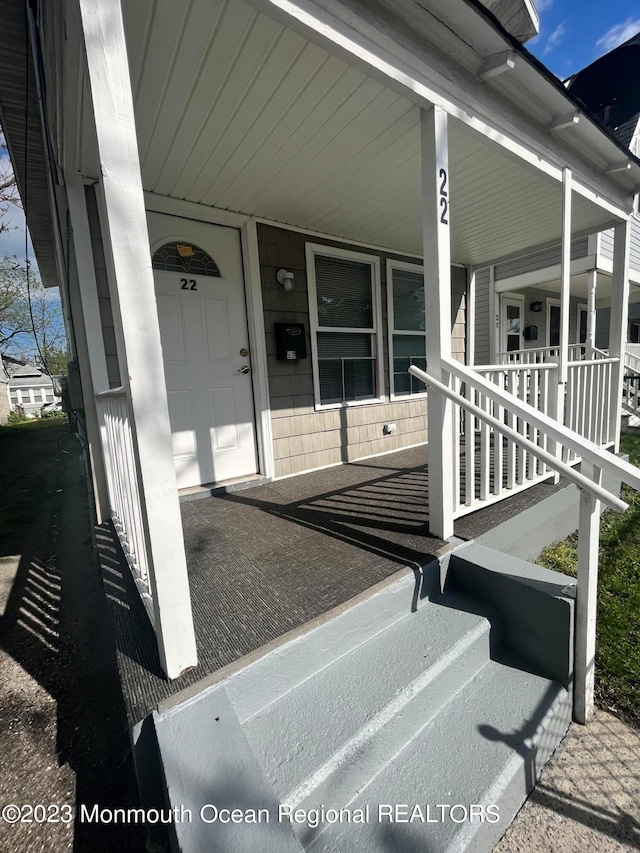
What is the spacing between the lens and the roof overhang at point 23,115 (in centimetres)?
189

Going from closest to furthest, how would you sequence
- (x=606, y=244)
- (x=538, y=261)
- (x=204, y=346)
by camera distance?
(x=204, y=346), (x=606, y=244), (x=538, y=261)

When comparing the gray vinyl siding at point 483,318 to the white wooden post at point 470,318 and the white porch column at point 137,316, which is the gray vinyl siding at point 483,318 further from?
the white porch column at point 137,316

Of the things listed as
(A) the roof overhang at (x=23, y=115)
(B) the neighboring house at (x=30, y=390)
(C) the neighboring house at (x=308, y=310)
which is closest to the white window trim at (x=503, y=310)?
(C) the neighboring house at (x=308, y=310)

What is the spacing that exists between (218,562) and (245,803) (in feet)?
3.84

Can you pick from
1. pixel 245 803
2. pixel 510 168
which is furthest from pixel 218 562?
pixel 510 168

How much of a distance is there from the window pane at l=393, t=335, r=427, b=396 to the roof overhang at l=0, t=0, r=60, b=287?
343 centimetres

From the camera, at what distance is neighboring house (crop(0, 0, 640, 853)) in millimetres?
1200

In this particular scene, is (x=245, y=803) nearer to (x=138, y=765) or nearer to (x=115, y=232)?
(x=138, y=765)

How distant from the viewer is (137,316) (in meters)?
1.17

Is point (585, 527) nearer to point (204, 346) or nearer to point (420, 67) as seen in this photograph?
point (420, 67)

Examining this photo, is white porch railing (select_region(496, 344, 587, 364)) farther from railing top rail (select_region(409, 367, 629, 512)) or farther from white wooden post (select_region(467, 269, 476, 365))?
railing top rail (select_region(409, 367, 629, 512))

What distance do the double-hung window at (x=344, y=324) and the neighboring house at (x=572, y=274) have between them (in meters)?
2.59

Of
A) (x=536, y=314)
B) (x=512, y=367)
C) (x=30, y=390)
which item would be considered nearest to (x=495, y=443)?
(x=512, y=367)

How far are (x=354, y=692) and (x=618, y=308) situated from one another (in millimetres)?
4164
